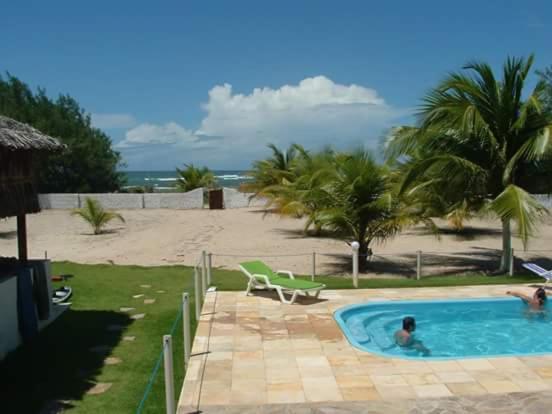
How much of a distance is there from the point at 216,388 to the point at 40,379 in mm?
2190

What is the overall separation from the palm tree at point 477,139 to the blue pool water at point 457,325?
9.45 ft

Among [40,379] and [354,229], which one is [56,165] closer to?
[354,229]

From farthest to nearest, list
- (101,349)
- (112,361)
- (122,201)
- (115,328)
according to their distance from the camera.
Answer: (122,201) < (115,328) < (101,349) < (112,361)

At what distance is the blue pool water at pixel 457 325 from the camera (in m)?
8.27

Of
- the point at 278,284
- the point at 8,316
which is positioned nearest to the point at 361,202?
the point at 278,284

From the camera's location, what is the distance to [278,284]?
31.8 feet

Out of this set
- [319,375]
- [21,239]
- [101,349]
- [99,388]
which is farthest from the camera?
[21,239]

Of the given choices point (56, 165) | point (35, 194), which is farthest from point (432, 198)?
point (56, 165)

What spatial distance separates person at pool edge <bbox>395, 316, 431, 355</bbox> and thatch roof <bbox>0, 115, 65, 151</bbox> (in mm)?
6057

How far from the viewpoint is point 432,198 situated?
14.1 m

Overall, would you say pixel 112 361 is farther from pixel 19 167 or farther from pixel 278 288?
pixel 278 288

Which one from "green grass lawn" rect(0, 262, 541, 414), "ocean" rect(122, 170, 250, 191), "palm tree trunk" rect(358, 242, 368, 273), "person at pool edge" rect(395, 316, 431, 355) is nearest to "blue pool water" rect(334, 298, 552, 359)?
"person at pool edge" rect(395, 316, 431, 355)

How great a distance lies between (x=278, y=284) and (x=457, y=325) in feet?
11.0

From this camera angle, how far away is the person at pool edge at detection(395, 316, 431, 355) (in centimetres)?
788
